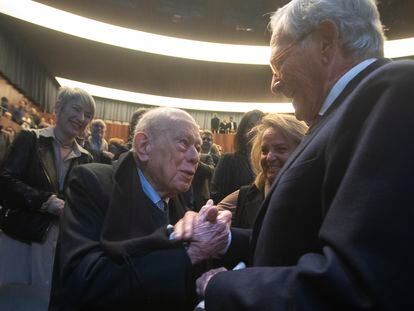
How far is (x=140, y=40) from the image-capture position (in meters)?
10.6

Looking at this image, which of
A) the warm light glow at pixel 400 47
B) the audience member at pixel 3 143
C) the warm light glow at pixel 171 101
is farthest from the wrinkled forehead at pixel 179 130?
the warm light glow at pixel 171 101

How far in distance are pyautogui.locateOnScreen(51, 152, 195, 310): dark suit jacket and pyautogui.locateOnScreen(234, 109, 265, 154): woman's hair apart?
5.26 ft

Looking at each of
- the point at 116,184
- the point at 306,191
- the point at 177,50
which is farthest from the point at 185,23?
the point at 306,191

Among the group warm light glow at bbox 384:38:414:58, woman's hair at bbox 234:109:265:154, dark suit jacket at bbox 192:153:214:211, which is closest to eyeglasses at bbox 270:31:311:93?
woman's hair at bbox 234:109:265:154

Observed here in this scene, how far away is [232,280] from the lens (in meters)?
0.93

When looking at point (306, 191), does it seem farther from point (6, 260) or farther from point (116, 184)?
point (6, 260)

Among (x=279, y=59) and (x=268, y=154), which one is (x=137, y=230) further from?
(x=268, y=154)

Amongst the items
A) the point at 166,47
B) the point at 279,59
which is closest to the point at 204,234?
the point at 279,59

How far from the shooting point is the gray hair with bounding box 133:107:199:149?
184cm

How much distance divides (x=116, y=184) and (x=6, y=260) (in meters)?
1.46

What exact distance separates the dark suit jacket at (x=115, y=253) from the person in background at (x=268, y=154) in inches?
32.6

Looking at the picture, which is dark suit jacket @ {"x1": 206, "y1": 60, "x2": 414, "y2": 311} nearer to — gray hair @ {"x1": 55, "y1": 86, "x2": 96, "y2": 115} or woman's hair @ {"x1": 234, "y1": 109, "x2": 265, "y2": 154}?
woman's hair @ {"x1": 234, "y1": 109, "x2": 265, "y2": 154}

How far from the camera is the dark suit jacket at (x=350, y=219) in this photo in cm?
72

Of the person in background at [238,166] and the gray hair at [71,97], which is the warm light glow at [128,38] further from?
the person in background at [238,166]
